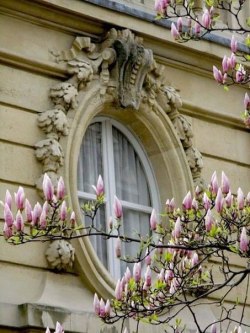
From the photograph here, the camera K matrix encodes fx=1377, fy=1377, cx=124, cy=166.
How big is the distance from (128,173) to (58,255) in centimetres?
235

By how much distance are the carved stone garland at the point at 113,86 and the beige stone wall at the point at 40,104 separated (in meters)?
0.13

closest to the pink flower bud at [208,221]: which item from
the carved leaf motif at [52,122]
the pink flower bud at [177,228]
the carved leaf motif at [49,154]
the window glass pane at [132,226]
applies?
the pink flower bud at [177,228]

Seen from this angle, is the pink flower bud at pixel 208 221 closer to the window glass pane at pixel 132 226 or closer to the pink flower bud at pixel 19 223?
the pink flower bud at pixel 19 223

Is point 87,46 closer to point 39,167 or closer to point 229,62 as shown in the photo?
point 39,167

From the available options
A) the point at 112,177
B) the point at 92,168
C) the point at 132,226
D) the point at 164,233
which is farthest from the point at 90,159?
the point at 164,233

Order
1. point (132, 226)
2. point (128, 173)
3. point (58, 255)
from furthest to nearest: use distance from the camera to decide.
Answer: point (128, 173) → point (132, 226) → point (58, 255)

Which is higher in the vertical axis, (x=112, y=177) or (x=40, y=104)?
(x=40, y=104)

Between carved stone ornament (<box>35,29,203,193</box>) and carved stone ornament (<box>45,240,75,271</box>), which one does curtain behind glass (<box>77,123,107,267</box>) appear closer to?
carved stone ornament (<box>35,29,203,193</box>)

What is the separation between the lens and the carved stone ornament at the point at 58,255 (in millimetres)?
16359

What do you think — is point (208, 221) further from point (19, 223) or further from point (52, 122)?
point (52, 122)

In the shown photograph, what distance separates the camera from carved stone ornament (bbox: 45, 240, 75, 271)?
16359 millimetres

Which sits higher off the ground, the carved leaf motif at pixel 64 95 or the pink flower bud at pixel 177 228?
the carved leaf motif at pixel 64 95

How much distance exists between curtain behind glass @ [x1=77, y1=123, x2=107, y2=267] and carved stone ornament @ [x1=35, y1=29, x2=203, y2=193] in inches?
22.8

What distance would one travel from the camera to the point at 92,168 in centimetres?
1780
